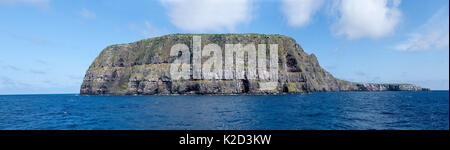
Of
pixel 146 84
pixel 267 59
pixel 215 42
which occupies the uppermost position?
pixel 215 42

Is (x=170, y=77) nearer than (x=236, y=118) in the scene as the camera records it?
No

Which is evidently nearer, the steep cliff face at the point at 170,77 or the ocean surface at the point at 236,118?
the ocean surface at the point at 236,118

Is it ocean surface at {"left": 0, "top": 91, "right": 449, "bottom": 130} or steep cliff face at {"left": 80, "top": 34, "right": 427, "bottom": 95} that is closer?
ocean surface at {"left": 0, "top": 91, "right": 449, "bottom": 130}

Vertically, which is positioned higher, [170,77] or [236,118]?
[170,77]

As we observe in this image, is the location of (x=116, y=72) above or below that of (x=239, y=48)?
below
